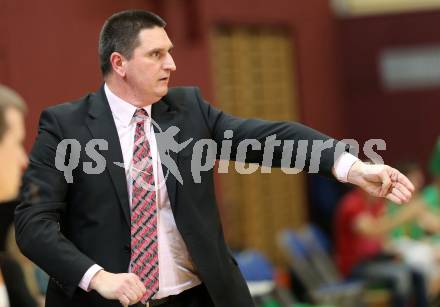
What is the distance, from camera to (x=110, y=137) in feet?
9.31

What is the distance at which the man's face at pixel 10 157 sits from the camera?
360cm

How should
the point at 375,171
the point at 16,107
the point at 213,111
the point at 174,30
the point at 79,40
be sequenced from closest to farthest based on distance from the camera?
the point at 375,171
the point at 213,111
the point at 16,107
the point at 79,40
the point at 174,30

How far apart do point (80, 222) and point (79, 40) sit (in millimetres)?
4086

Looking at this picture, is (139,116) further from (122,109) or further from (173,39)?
(173,39)

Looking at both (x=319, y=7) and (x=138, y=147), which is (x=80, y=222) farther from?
(x=319, y=7)


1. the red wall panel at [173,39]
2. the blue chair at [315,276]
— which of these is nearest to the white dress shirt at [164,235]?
the red wall panel at [173,39]

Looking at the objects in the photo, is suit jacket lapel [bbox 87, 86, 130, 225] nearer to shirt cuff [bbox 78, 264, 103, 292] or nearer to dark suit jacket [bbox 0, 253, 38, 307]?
shirt cuff [bbox 78, 264, 103, 292]

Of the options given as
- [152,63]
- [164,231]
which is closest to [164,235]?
[164,231]

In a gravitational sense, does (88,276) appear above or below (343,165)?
below

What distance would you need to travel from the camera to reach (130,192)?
2.80m

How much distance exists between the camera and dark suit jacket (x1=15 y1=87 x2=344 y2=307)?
105 inches

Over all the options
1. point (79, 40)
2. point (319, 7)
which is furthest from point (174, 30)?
point (319, 7)

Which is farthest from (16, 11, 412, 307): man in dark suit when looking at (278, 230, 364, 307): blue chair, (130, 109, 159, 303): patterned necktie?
(278, 230, 364, 307): blue chair

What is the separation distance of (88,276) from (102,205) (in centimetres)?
25
